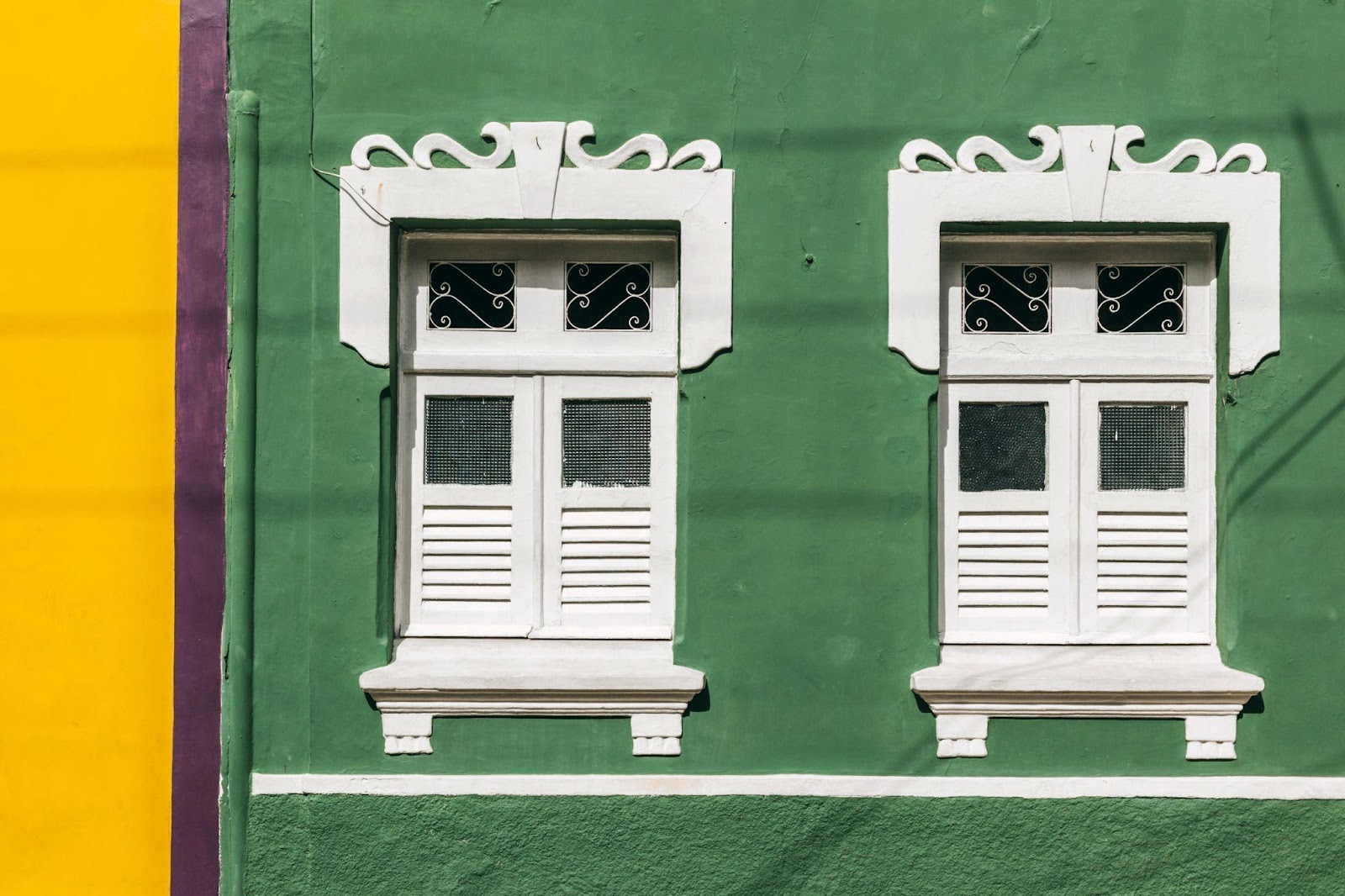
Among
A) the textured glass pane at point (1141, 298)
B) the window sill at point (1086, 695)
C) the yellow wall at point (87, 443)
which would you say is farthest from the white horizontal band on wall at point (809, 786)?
the textured glass pane at point (1141, 298)

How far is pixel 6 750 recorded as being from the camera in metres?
4.72

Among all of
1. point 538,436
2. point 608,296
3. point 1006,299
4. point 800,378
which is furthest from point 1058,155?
point 538,436

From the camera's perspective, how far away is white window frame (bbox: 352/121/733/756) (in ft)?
15.2

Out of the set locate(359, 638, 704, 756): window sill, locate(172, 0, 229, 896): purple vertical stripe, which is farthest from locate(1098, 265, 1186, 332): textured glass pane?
locate(172, 0, 229, 896): purple vertical stripe

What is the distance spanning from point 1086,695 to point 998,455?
106 cm

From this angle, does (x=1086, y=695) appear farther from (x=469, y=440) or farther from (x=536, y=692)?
(x=469, y=440)

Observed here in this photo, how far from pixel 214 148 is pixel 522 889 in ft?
11.1

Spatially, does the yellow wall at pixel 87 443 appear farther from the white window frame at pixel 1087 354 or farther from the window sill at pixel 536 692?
the white window frame at pixel 1087 354

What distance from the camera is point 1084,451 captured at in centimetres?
483

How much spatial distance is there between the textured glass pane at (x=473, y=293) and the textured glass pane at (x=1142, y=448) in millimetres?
2649

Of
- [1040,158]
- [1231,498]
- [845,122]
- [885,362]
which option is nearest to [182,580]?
[885,362]

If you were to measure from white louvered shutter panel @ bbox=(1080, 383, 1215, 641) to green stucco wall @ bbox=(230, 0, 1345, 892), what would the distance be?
134 mm

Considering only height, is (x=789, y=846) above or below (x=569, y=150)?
below

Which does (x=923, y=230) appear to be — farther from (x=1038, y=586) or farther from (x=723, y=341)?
(x=1038, y=586)
